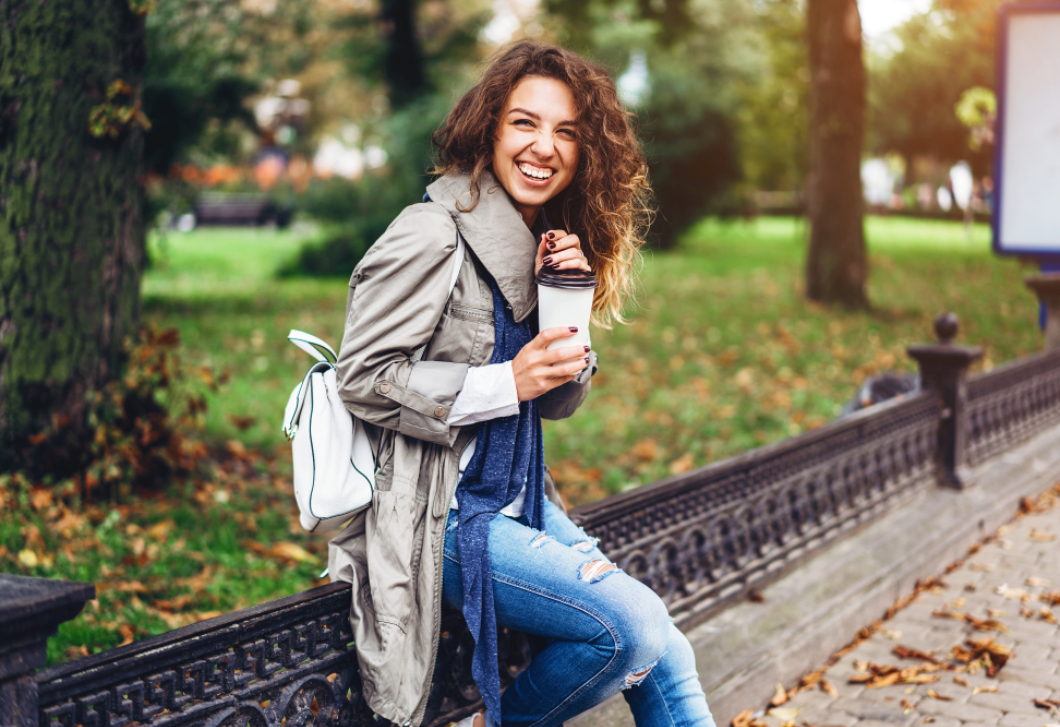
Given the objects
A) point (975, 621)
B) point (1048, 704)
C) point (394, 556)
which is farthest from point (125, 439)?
point (1048, 704)

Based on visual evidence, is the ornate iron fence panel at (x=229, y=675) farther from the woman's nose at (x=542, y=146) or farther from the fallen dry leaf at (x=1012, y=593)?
the fallen dry leaf at (x=1012, y=593)

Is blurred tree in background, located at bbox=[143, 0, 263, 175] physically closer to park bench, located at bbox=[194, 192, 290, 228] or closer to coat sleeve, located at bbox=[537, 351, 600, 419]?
coat sleeve, located at bbox=[537, 351, 600, 419]

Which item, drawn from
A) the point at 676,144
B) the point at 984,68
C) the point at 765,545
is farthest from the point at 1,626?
the point at 984,68

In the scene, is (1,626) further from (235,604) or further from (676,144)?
(676,144)

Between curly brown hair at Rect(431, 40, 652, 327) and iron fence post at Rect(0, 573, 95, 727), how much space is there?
1251 millimetres

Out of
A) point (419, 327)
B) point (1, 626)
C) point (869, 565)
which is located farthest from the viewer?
point (869, 565)

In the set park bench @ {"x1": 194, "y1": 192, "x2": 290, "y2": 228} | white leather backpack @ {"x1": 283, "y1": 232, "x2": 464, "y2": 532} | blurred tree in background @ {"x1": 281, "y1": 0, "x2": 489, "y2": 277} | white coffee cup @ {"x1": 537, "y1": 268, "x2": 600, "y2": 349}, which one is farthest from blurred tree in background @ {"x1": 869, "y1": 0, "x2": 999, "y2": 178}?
white leather backpack @ {"x1": 283, "y1": 232, "x2": 464, "y2": 532}

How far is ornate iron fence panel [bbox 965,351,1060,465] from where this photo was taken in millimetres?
5895

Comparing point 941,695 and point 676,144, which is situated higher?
point 676,144

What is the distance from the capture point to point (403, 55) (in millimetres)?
17750

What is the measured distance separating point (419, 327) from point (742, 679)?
79.2 inches

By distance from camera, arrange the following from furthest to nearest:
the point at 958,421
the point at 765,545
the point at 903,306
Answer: the point at 903,306 → the point at 958,421 → the point at 765,545

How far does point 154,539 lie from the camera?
4816mm

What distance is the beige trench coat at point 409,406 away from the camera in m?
2.20
